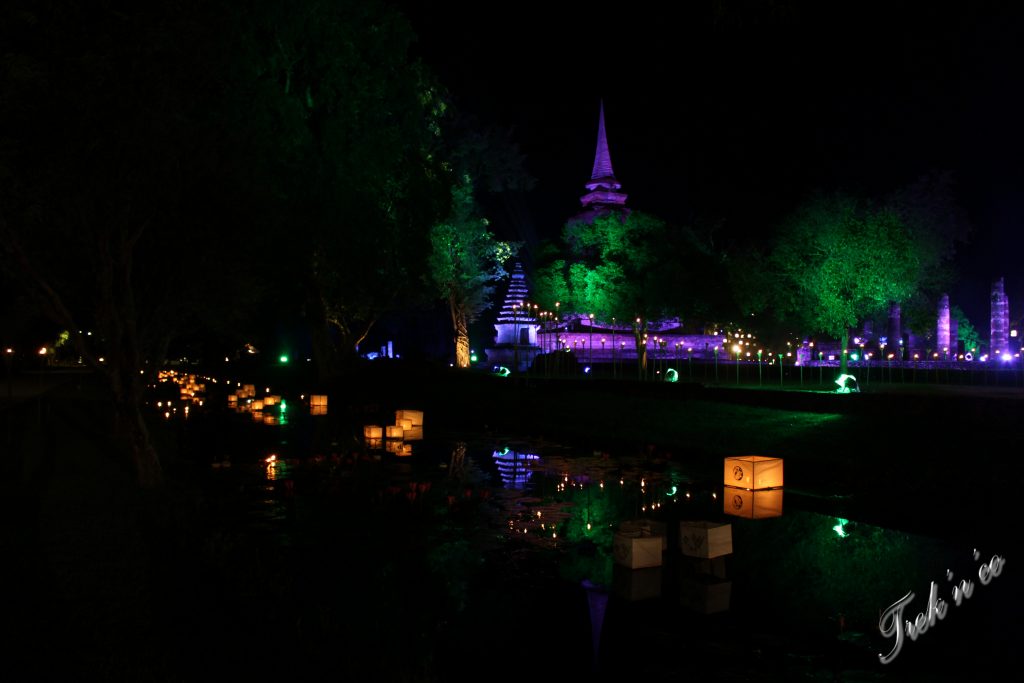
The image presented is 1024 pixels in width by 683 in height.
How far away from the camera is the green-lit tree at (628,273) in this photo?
1768 inches

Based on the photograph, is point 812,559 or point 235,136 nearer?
point 812,559

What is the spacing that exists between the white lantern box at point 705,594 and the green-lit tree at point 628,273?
3344 centimetres

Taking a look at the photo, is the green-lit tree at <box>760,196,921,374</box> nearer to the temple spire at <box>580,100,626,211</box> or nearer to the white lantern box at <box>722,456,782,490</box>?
the white lantern box at <box>722,456,782,490</box>

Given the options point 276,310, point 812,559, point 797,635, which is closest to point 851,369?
point 276,310

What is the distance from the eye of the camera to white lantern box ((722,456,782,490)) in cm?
1598

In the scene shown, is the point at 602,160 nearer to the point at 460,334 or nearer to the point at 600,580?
the point at 460,334

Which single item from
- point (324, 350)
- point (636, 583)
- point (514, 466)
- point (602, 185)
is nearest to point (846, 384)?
point (514, 466)

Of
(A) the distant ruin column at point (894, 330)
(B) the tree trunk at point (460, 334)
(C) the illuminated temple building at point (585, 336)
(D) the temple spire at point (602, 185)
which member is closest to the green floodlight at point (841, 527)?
(C) the illuminated temple building at point (585, 336)

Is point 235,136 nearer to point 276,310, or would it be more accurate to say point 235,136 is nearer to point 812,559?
point 812,559

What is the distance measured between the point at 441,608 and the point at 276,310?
30604 millimetres

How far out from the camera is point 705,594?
30.9 ft

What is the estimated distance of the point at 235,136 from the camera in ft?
54.1

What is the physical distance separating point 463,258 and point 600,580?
39.6 m

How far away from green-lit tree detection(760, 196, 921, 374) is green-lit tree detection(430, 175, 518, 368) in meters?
17.5
